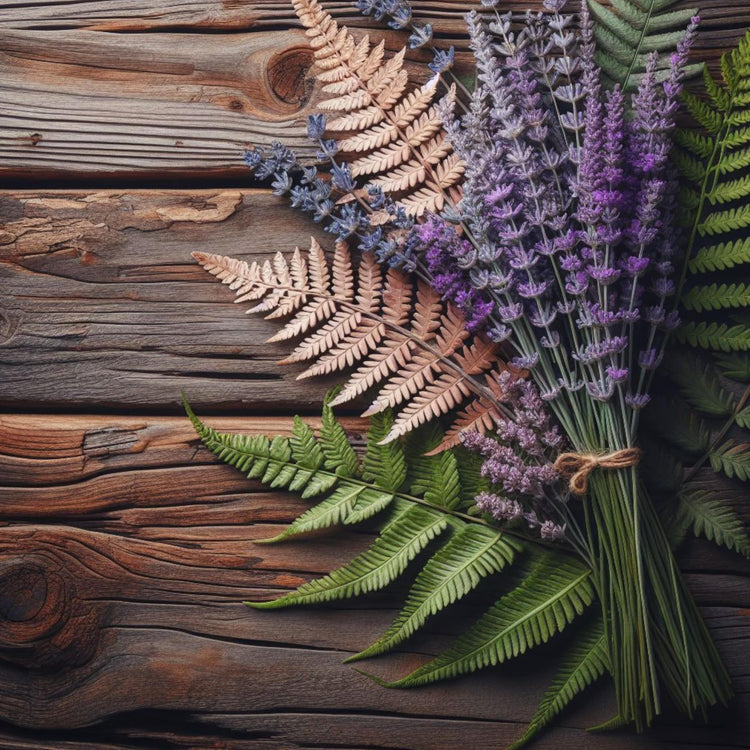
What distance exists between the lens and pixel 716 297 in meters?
1.42

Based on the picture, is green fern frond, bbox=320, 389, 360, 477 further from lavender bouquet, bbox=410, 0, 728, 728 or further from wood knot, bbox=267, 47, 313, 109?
wood knot, bbox=267, 47, 313, 109

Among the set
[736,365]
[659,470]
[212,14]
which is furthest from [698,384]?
[212,14]

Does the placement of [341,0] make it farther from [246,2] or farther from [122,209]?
[122,209]

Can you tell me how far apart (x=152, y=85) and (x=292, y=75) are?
1.11ft

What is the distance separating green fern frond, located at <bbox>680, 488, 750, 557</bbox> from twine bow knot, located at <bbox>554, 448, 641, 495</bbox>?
22 cm

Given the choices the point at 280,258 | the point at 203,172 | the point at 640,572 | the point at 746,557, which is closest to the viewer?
the point at 640,572

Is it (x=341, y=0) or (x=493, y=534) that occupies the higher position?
(x=341, y=0)

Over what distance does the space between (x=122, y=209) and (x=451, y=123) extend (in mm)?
795

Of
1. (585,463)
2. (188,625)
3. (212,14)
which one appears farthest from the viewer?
(212,14)

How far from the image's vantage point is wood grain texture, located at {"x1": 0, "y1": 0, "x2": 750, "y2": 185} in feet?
5.38

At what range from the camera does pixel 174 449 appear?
160cm

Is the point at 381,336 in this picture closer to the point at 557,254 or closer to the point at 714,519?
the point at 557,254

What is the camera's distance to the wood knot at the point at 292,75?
1636mm

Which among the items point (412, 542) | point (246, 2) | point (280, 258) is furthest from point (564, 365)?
point (246, 2)
